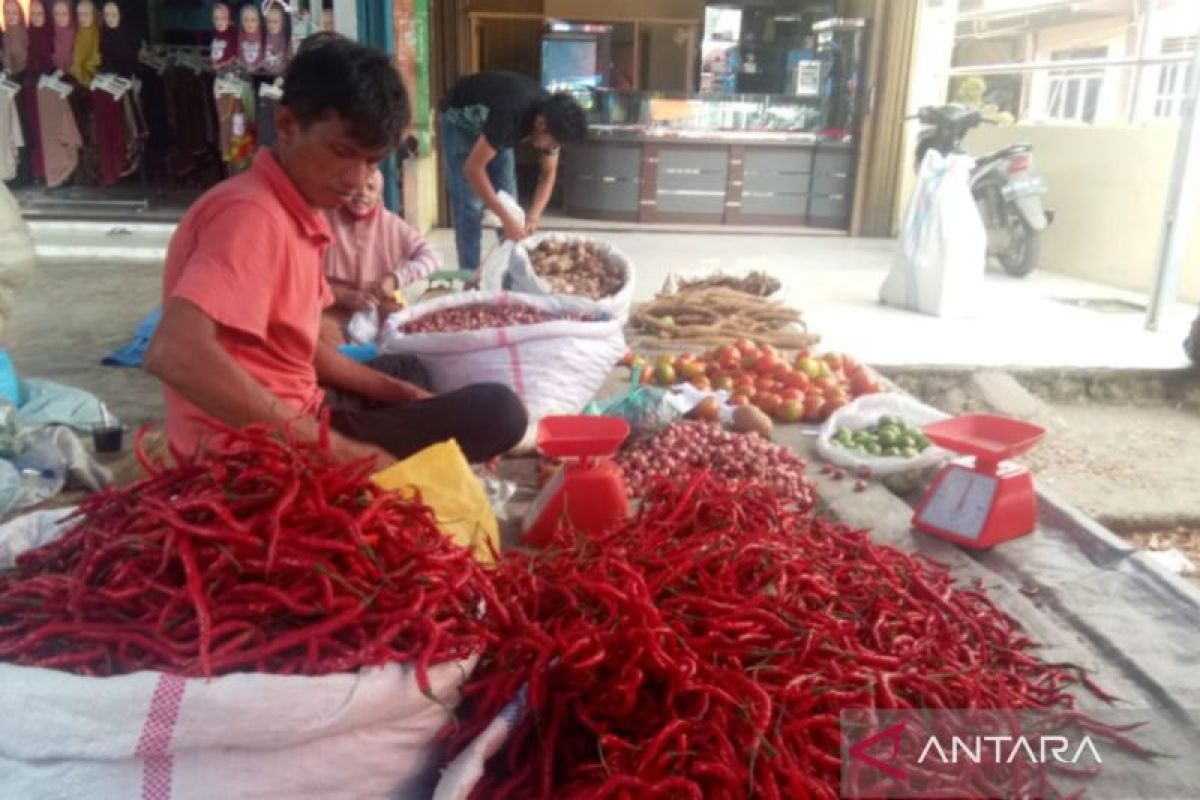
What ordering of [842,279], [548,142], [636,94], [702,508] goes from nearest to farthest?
[702,508]
[548,142]
[842,279]
[636,94]

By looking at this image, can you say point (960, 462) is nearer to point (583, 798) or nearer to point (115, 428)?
point (583, 798)

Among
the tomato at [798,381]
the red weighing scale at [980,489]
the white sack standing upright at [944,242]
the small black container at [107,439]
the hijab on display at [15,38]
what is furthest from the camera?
the hijab on display at [15,38]

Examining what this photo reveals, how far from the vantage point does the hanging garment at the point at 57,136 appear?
825cm

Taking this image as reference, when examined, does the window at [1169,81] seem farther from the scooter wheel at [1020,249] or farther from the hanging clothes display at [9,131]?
the hanging clothes display at [9,131]

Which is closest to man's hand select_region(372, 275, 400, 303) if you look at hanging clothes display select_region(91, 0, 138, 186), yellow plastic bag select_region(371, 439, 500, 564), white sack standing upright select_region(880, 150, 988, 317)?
yellow plastic bag select_region(371, 439, 500, 564)

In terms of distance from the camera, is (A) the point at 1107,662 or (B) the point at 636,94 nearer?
(A) the point at 1107,662

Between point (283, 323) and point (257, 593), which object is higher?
point (283, 323)

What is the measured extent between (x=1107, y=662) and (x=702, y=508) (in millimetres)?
1053

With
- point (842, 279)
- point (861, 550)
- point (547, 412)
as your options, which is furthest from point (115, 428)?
point (842, 279)

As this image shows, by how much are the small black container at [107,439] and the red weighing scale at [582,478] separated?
1883 mm

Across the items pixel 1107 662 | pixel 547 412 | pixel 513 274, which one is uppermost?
pixel 513 274

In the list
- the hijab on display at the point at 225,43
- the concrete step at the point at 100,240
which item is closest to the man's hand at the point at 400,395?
the concrete step at the point at 100,240

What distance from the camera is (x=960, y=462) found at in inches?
98.0

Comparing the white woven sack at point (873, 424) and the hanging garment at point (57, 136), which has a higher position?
the hanging garment at point (57, 136)
